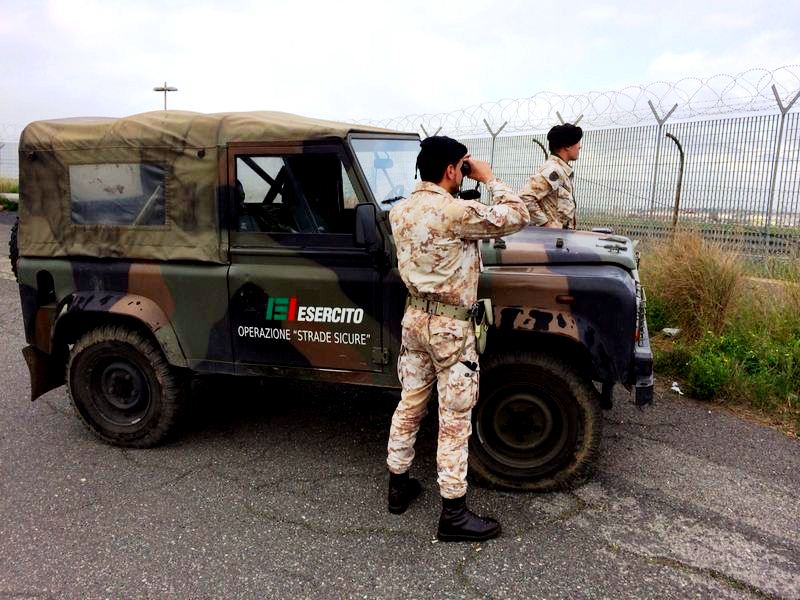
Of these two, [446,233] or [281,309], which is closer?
[446,233]

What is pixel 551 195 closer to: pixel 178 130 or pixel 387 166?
pixel 387 166

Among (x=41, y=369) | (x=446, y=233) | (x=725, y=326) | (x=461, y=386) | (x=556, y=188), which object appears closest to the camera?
(x=446, y=233)

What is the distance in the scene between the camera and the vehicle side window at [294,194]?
3.56 meters

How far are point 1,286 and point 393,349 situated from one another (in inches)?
319

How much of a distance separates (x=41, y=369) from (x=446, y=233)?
297 centimetres

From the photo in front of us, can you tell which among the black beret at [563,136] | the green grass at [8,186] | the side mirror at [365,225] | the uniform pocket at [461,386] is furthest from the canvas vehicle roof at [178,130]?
the green grass at [8,186]

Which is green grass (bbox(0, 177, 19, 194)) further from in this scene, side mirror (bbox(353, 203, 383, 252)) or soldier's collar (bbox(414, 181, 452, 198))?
soldier's collar (bbox(414, 181, 452, 198))

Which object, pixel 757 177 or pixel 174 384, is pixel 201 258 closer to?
pixel 174 384

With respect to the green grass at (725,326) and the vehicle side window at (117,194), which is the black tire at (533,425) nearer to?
the green grass at (725,326)

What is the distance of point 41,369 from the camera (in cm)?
431

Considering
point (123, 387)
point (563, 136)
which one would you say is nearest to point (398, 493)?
point (123, 387)

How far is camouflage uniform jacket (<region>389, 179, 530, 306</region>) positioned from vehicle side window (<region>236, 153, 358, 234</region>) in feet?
1.84

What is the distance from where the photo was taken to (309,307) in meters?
3.62

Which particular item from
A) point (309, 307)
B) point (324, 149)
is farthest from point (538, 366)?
point (324, 149)
